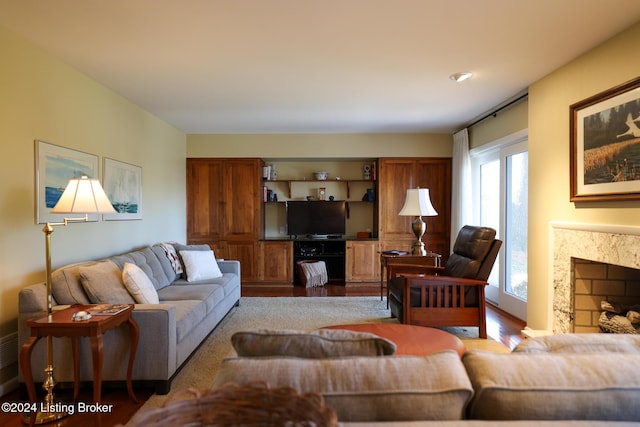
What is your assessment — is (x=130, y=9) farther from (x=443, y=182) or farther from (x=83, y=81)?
(x=443, y=182)

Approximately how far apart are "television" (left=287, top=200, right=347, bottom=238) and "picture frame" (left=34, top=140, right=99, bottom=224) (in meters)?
3.33

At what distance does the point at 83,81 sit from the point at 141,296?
6.88 feet

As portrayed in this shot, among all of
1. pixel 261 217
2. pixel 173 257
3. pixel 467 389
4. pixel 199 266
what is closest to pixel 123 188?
pixel 173 257

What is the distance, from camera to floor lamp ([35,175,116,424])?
2064 millimetres

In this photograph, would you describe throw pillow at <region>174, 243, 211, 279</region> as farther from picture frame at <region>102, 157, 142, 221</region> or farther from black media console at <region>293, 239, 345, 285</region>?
black media console at <region>293, 239, 345, 285</region>

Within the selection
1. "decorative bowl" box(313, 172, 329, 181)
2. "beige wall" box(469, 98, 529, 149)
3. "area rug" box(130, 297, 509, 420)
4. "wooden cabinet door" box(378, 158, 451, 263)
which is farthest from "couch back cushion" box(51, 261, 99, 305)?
"beige wall" box(469, 98, 529, 149)

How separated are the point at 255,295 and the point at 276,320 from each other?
1.25 metres

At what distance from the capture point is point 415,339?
2.22m

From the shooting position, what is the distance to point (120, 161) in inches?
151

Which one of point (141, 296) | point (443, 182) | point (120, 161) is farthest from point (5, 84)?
point (443, 182)

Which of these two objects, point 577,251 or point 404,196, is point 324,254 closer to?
point 404,196

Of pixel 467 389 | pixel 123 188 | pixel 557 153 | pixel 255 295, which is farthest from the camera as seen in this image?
pixel 255 295

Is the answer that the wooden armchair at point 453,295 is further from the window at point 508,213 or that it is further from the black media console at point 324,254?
the black media console at point 324,254

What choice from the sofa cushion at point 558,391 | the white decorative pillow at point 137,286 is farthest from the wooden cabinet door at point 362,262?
the sofa cushion at point 558,391
